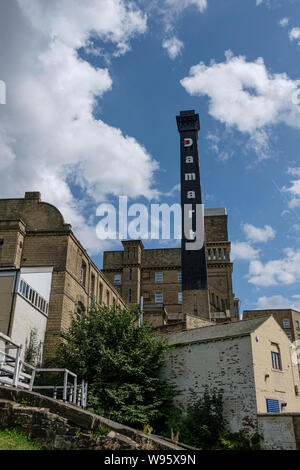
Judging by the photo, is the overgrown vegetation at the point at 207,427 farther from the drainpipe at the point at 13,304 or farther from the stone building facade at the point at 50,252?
the drainpipe at the point at 13,304

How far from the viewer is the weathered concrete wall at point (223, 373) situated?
19.2 meters

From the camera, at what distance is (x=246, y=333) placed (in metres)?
20.8

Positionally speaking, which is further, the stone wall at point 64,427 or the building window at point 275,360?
the building window at point 275,360

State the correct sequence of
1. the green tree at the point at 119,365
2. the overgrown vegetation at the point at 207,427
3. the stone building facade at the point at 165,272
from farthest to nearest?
the stone building facade at the point at 165,272 → the green tree at the point at 119,365 → the overgrown vegetation at the point at 207,427

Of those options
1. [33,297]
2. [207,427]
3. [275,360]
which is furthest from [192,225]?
[207,427]

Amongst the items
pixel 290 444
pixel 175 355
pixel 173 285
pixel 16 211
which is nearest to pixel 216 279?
pixel 173 285

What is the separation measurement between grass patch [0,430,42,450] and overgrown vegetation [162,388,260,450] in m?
9.69

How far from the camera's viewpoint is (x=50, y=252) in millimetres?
30281

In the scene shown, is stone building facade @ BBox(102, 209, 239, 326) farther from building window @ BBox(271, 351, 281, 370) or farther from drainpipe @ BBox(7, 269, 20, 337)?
drainpipe @ BBox(7, 269, 20, 337)

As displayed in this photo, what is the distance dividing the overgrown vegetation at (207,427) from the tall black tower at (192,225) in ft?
75.7

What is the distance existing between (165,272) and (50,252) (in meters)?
33.5

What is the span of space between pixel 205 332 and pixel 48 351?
9.63 m

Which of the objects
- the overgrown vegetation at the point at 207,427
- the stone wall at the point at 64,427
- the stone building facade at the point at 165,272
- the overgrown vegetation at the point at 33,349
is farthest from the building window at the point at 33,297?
the stone building facade at the point at 165,272
